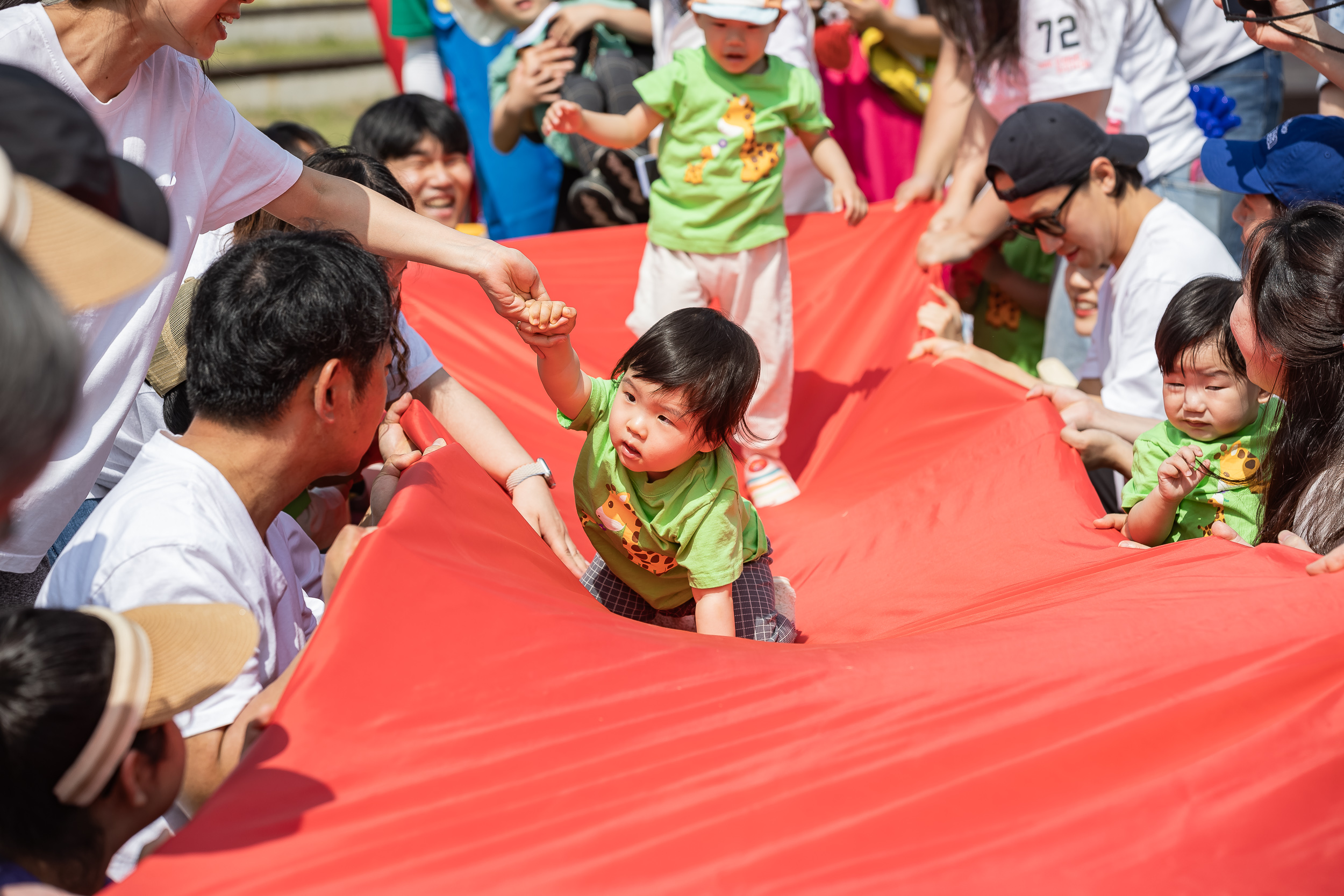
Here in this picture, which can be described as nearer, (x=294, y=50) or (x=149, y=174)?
(x=149, y=174)

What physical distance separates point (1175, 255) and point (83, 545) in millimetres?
2674

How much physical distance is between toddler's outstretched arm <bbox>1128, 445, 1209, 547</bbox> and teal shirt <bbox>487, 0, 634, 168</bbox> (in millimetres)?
2739

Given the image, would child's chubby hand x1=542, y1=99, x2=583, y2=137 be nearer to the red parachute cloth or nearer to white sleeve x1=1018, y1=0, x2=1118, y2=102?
the red parachute cloth

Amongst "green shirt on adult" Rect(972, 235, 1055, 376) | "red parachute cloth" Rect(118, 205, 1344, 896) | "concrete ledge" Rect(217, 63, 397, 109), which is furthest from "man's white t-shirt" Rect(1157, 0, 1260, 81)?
"concrete ledge" Rect(217, 63, 397, 109)

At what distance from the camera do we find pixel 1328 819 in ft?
4.71

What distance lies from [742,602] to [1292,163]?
1.62 meters

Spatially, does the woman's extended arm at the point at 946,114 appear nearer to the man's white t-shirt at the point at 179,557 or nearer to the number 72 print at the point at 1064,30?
the number 72 print at the point at 1064,30

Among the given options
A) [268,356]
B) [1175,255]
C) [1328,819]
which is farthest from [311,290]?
[1175,255]

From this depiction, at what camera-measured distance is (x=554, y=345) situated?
2.13 metres

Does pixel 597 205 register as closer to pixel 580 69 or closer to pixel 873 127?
pixel 580 69

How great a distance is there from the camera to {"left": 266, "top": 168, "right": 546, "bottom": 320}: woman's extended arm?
6.94 feet

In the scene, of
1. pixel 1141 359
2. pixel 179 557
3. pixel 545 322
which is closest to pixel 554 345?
pixel 545 322

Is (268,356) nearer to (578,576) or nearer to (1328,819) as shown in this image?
(578,576)

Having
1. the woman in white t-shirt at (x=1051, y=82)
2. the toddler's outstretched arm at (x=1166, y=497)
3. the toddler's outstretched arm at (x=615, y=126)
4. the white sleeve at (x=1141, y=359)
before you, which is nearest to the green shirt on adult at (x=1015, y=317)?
the woman in white t-shirt at (x=1051, y=82)
